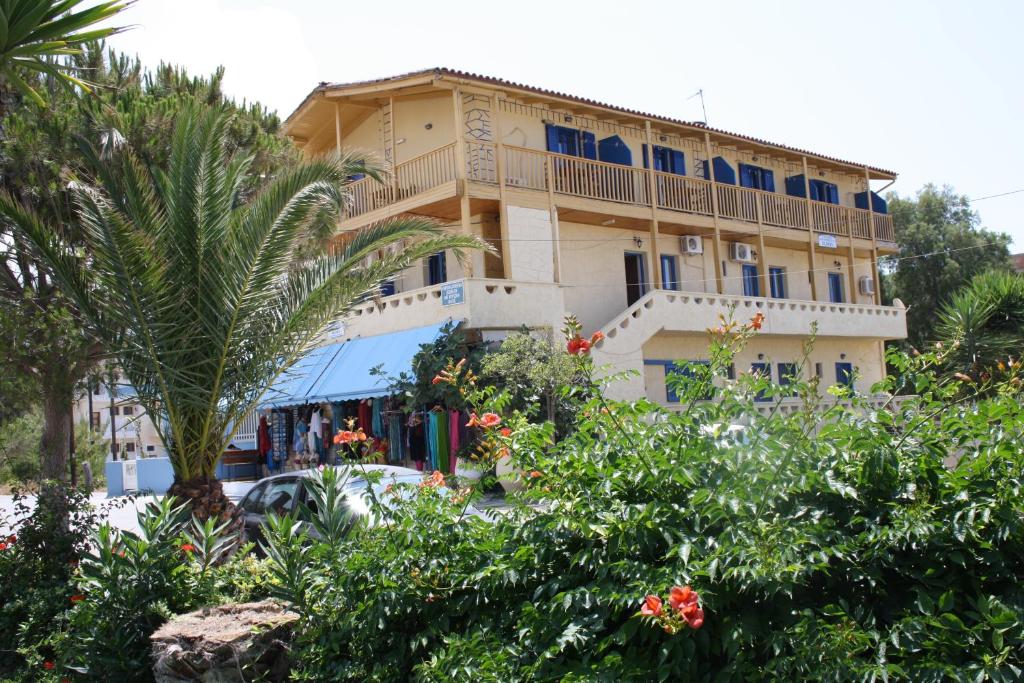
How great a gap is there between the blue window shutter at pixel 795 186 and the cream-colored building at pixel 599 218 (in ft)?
0.11

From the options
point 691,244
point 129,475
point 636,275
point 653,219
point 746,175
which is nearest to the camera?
point 653,219

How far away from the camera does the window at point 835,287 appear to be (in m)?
30.7

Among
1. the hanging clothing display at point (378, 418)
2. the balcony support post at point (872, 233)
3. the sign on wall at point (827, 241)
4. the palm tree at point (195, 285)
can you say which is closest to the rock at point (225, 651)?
the palm tree at point (195, 285)

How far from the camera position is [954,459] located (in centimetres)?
411

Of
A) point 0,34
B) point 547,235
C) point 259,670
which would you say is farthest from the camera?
point 547,235

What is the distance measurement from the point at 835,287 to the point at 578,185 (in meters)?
13.1

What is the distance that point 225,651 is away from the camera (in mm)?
5312

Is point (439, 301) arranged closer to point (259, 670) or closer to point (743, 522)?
point (259, 670)

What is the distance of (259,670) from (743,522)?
3301 mm

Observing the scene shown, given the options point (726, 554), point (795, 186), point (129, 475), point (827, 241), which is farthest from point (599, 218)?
point (726, 554)

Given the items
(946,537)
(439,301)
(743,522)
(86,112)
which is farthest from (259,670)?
(439,301)

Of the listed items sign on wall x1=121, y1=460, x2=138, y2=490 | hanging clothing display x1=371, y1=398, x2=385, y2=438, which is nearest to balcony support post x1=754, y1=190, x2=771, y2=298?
hanging clothing display x1=371, y1=398, x2=385, y2=438

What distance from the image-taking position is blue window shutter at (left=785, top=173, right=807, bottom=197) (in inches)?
1161

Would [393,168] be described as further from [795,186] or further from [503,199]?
[795,186]
